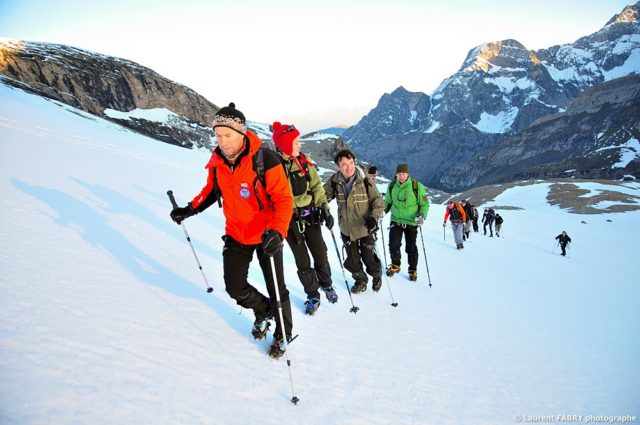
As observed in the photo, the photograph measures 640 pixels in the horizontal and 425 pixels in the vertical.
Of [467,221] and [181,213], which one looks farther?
[467,221]

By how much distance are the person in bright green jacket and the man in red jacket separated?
4.59 meters

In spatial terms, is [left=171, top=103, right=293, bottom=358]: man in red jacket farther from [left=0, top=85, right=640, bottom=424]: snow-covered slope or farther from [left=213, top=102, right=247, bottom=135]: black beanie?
[left=0, top=85, right=640, bottom=424]: snow-covered slope

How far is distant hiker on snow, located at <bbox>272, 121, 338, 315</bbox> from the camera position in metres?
4.94

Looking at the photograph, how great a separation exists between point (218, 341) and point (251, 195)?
1621mm

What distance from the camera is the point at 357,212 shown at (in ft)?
21.1

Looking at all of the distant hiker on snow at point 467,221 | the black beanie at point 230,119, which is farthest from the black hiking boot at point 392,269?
the distant hiker on snow at point 467,221

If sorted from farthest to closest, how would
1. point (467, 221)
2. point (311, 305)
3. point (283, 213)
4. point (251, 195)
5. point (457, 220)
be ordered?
point (467, 221)
point (457, 220)
point (311, 305)
point (251, 195)
point (283, 213)

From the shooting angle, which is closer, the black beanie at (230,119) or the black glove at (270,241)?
the black glove at (270,241)

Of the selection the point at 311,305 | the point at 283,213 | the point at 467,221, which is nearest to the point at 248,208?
the point at 283,213

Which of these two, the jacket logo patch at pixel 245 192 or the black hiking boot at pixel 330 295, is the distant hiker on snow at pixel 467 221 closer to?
the black hiking boot at pixel 330 295

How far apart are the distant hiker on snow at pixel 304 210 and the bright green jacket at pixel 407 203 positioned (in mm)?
3010

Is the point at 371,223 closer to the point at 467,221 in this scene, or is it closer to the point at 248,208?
the point at 248,208

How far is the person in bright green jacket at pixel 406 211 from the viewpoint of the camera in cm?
774

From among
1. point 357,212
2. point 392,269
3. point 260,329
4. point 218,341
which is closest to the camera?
point 218,341
